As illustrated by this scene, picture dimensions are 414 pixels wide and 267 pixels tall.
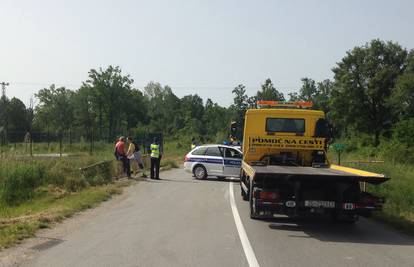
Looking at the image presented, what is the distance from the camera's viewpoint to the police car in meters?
23.2

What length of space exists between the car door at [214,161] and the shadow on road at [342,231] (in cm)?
1075

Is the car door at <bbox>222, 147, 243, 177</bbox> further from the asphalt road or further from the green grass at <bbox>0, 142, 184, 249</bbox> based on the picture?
the asphalt road

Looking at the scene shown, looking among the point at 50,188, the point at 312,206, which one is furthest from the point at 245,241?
the point at 50,188

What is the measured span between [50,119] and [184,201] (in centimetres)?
9879

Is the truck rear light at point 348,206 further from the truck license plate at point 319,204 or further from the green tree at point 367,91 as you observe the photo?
the green tree at point 367,91

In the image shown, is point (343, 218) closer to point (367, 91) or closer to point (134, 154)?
point (134, 154)

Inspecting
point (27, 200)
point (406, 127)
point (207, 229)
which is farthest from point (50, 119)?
point (207, 229)

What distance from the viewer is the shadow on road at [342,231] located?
10.1 m

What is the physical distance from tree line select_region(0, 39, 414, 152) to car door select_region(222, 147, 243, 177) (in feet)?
63.3

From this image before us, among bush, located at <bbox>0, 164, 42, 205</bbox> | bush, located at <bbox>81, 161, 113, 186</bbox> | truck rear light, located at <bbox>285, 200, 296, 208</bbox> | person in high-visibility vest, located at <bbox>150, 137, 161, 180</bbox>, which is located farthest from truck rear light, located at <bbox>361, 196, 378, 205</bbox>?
person in high-visibility vest, located at <bbox>150, 137, 161, 180</bbox>

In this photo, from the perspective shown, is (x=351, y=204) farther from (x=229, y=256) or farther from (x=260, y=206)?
(x=229, y=256)

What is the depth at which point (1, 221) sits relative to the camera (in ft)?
38.9

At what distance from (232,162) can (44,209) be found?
10.4 metres

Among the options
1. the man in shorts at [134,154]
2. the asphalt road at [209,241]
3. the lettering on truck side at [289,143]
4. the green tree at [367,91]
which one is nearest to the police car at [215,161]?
the man in shorts at [134,154]
